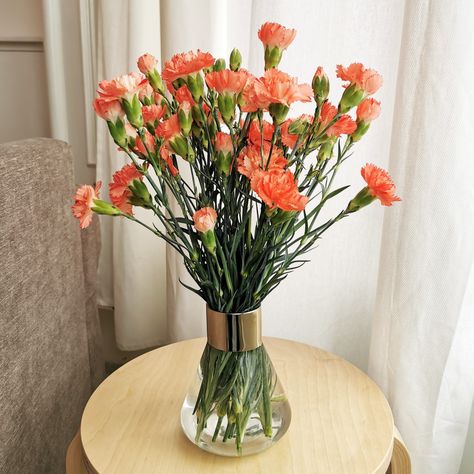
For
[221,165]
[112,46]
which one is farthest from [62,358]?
[112,46]

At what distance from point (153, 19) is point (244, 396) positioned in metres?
0.80

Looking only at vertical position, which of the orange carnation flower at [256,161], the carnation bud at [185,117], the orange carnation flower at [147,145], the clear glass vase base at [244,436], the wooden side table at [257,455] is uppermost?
the carnation bud at [185,117]

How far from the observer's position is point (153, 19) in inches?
43.1

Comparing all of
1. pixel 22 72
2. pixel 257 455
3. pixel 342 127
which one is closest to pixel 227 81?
pixel 342 127

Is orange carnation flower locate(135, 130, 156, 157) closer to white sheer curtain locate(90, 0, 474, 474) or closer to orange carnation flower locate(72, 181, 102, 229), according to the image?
orange carnation flower locate(72, 181, 102, 229)

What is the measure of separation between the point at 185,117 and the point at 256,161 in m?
0.08

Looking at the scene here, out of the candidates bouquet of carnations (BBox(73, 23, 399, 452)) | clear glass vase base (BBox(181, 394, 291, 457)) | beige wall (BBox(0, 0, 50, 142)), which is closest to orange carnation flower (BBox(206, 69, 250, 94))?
bouquet of carnations (BBox(73, 23, 399, 452))

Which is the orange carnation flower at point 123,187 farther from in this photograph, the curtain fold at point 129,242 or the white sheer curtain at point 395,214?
the curtain fold at point 129,242

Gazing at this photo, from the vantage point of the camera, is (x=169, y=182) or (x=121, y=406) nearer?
(x=169, y=182)

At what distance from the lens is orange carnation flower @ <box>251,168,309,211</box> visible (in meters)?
0.47

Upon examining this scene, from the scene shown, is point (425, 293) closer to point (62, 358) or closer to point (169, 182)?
point (169, 182)

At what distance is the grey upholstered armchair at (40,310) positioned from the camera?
0.74 metres

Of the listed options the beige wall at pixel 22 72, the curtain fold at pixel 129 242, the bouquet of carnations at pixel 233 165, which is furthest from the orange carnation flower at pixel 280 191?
the beige wall at pixel 22 72

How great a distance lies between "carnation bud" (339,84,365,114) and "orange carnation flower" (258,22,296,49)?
0.07 m
